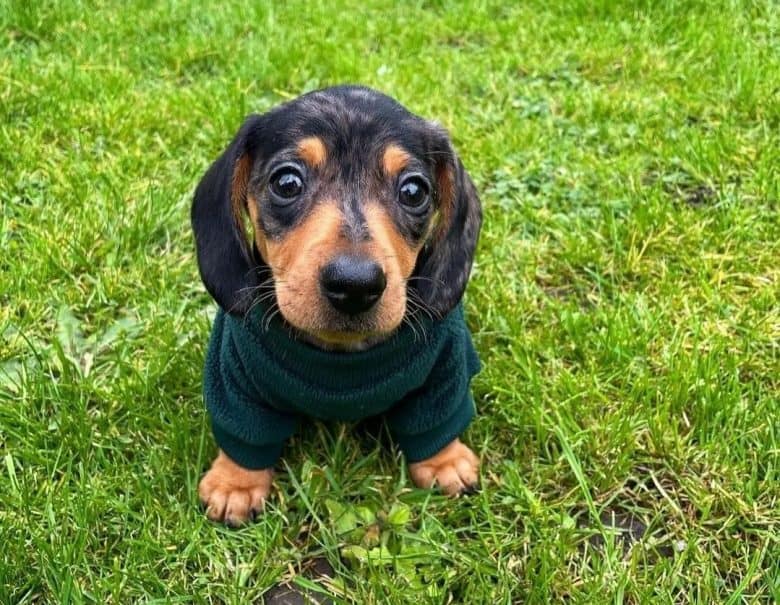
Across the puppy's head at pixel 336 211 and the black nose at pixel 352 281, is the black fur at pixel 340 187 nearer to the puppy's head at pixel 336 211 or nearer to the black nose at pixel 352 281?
the puppy's head at pixel 336 211

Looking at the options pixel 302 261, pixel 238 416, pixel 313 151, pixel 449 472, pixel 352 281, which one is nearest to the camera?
pixel 352 281

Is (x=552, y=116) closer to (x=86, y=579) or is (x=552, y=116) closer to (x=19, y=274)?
(x=19, y=274)

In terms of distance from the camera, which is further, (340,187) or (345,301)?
(340,187)

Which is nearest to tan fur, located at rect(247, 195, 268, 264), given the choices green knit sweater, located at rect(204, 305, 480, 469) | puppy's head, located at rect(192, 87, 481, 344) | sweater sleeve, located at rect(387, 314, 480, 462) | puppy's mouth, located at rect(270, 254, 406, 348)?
puppy's head, located at rect(192, 87, 481, 344)

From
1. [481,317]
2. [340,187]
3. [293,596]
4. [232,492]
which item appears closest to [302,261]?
[340,187]

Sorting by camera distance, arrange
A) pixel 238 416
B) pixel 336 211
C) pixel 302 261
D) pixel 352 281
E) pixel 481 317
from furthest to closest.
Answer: pixel 481 317
pixel 238 416
pixel 336 211
pixel 302 261
pixel 352 281

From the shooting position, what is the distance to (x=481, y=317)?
11.6ft

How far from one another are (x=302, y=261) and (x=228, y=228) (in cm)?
40

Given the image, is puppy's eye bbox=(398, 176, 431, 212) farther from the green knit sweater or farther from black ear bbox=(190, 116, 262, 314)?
black ear bbox=(190, 116, 262, 314)

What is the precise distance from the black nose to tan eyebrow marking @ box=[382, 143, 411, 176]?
477 mm

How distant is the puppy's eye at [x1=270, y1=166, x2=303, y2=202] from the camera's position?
259 centimetres

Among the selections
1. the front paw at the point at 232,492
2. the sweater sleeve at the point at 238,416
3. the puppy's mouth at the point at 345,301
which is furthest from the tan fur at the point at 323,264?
the front paw at the point at 232,492

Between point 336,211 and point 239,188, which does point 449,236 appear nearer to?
point 336,211

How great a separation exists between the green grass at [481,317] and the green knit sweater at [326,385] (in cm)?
21
